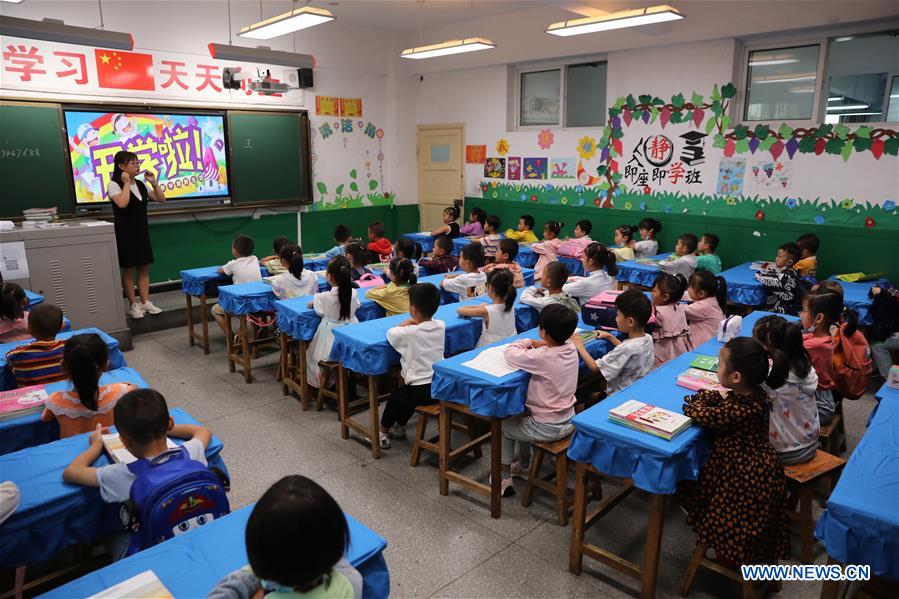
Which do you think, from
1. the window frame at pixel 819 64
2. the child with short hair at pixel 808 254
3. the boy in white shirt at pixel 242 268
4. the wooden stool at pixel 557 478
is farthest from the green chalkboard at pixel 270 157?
the child with short hair at pixel 808 254

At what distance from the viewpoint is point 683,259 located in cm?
587

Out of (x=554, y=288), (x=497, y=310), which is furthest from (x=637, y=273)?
(x=497, y=310)

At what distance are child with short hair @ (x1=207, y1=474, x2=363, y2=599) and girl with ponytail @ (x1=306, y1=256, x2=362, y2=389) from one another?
2.72 meters

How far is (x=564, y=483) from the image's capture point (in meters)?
2.82

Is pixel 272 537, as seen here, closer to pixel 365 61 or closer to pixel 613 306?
pixel 613 306

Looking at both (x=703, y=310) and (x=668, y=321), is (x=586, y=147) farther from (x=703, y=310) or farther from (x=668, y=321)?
(x=668, y=321)

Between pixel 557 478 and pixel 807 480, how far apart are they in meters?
1.05

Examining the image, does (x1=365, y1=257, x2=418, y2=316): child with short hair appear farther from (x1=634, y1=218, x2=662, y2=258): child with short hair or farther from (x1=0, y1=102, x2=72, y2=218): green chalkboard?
(x1=0, y1=102, x2=72, y2=218): green chalkboard

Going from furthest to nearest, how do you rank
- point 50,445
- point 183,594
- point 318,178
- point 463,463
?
1. point 318,178
2. point 463,463
3. point 50,445
4. point 183,594

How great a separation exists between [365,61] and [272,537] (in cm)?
867

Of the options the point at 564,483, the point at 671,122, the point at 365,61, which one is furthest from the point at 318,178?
the point at 564,483

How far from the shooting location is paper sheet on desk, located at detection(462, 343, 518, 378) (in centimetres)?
285

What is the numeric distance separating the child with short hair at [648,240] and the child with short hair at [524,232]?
1407 mm

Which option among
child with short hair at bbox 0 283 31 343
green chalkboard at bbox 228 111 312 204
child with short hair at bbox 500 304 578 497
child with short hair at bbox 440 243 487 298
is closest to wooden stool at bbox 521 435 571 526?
child with short hair at bbox 500 304 578 497
